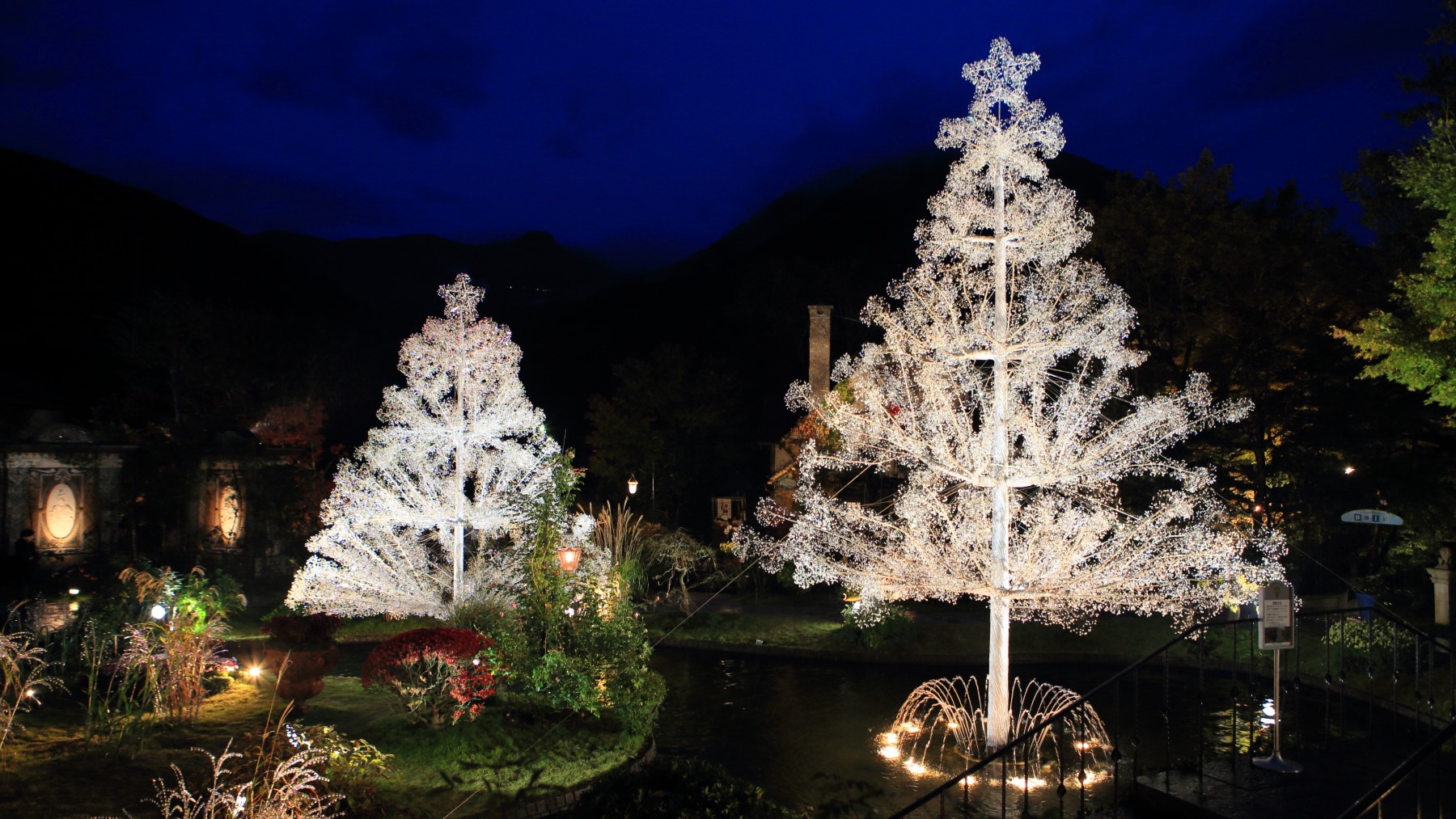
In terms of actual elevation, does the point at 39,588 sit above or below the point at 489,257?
below

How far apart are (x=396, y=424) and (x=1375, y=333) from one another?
1325cm

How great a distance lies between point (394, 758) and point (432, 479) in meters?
6.73

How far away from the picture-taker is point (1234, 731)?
6559 millimetres

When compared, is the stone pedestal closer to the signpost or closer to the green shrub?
the signpost

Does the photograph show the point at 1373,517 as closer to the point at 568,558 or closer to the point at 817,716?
the point at 817,716

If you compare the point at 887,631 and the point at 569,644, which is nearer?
the point at 569,644

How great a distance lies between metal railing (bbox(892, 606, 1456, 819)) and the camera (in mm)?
6543

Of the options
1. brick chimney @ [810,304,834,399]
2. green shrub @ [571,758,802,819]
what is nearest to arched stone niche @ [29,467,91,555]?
brick chimney @ [810,304,834,399]

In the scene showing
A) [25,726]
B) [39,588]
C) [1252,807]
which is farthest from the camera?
[39,588]

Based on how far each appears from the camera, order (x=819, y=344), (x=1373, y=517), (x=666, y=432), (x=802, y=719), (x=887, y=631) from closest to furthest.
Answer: (x=1373, y=517), (x=802, y=719), (x=887, y=631), (x=819, y=344), (x=666, y=432)

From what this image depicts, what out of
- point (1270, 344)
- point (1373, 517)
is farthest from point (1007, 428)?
point (1270, 344)

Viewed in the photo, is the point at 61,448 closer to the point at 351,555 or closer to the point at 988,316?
the point at 351,555

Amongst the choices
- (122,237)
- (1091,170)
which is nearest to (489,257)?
(122,237)

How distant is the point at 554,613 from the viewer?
30.9ft
